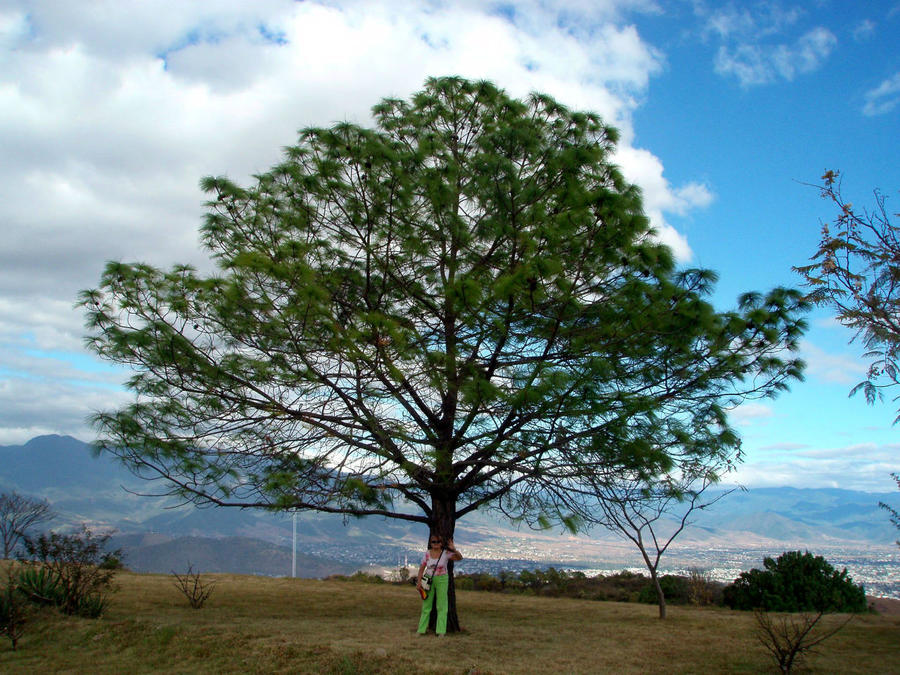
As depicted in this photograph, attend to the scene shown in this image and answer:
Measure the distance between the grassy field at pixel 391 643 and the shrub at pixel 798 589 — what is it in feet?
3.54

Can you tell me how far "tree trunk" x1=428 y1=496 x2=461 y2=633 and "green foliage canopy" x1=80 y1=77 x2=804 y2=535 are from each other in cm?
3

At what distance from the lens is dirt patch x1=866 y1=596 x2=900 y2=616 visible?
12336 mm

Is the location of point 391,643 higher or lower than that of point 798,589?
higher

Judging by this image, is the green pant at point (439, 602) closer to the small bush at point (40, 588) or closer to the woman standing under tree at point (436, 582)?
the woman standing under tree at point (436, 582)

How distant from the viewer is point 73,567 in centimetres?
831

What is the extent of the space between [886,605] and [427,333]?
12.6 m

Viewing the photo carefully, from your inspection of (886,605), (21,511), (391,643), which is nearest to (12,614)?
(391,643)

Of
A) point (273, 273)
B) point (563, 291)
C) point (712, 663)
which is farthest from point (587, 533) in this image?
point (273, 273)

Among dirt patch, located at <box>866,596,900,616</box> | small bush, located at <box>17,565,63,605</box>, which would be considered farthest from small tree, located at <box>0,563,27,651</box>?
dirt patch, located at <box>866,596,900,616</box>

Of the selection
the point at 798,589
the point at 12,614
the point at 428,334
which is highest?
the point at 428,334

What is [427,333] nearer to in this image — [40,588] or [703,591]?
[40,588]

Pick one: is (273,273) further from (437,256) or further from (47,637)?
(47,637)

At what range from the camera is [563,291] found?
21.5 feet

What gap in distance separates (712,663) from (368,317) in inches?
208
